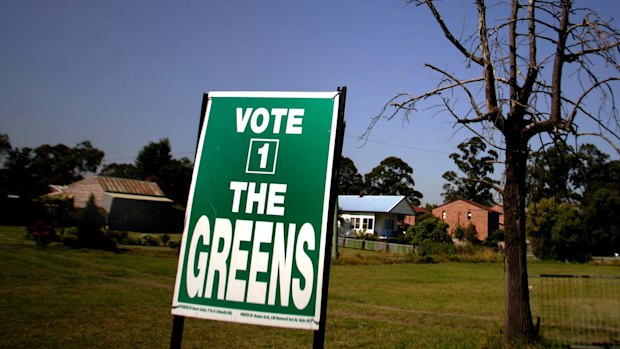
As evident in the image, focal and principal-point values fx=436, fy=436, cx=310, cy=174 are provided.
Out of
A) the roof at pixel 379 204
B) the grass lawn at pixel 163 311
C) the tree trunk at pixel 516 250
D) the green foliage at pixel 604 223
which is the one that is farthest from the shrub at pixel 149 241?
the green foliage at pixel 604 223

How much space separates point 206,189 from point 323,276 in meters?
1.27

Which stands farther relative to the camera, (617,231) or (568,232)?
(617,231)

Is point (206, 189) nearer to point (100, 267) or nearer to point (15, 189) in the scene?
point (100, 267)

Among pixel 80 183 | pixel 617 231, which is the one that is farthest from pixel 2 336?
pixel 617 231

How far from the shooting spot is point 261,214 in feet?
11.6

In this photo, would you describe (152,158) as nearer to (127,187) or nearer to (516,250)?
(127,187)

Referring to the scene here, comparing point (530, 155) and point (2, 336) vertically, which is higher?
point (530, 155)

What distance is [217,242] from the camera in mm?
3555

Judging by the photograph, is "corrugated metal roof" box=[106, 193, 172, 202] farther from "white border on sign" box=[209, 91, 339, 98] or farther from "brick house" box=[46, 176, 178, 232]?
"white border on sign" box=[209, 91, 339, 98]

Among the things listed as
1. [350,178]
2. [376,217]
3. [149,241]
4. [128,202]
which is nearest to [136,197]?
[128,202]

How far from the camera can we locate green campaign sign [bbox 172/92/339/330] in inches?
131

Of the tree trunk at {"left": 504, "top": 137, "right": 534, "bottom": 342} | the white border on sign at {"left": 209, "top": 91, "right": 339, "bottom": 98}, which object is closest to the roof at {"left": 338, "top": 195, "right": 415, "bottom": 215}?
the tree trunk at {"left": 504, "top": 137, "right": 534, "bottom": 342}

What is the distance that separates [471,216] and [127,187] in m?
42.8

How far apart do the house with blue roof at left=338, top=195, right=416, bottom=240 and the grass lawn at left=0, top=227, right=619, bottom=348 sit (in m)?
35.0
